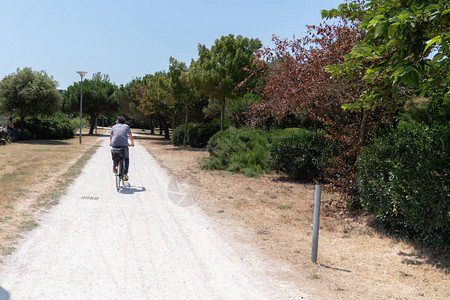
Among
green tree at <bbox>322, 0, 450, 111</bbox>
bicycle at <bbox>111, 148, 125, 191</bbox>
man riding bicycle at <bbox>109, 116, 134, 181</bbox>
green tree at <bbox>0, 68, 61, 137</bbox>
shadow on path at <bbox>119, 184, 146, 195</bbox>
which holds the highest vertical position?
green tree at <bbox>0, 68, 61, 137</bbox>

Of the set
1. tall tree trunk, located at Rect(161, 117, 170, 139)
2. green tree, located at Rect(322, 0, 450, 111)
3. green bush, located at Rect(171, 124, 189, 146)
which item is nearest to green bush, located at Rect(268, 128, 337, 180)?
green tree, located at Rect(322, 0, 450, 111)

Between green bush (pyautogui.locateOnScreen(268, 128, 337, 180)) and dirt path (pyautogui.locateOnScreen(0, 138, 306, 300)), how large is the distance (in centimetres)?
480

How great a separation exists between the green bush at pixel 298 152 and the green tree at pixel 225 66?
860 cm

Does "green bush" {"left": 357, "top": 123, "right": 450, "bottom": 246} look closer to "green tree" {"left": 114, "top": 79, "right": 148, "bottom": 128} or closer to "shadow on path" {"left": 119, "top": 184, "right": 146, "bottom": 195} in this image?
"shadow on path" {"left": 119, "top": 184, "right": 146, "bottom": 195}

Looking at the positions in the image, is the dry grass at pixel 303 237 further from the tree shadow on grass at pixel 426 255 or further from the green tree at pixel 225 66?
the green tree at pixel 225 66

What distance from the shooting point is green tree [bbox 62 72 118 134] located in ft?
153

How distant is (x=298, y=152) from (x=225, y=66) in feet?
35.0

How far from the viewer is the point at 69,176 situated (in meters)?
10.8

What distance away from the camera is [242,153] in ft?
45.8

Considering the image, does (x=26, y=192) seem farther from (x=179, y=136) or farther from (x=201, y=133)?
(x=179, y=136)

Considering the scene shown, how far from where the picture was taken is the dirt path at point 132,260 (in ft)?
11.8

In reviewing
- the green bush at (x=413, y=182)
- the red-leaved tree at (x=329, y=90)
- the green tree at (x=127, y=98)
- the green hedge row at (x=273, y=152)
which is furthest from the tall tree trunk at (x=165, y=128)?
the green bush at (x=413, y=182)

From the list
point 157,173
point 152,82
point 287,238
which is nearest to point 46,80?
point 152,82

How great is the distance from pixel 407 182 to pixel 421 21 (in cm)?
217
